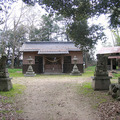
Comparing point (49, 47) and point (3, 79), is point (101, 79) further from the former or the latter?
point (49, 47)

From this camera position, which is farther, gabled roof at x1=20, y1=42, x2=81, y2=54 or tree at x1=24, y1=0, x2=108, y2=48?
gabled roof at x1=20, y1=42, x2=81, y2=54

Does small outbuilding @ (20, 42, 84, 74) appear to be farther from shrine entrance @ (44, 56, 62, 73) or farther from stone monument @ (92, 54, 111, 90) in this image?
stone monument @ (92, 54, 111, 90)

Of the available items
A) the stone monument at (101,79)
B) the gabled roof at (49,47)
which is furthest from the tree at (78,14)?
the gabled roof at (49,47)

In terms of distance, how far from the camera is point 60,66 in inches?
682

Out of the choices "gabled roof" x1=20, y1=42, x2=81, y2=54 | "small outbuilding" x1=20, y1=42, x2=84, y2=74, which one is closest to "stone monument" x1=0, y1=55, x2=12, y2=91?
"gabled roof" x1=20, y1=42, x2=81, y2=54

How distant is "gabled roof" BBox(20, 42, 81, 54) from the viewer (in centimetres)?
1627

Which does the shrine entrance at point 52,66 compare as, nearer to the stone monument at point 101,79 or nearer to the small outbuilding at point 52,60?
the small outbuilding at point 52,60

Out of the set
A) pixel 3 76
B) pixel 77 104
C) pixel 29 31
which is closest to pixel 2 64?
pixel 3 76

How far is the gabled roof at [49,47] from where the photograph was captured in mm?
16266

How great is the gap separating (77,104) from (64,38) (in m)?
27.4

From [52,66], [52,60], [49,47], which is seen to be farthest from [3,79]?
[49,47]

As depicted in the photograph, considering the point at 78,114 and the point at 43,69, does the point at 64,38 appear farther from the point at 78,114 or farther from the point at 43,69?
the point at 78,114

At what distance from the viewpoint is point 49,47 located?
18406 millimetres

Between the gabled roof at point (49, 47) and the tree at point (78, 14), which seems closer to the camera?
the tree at point (78, 14)
